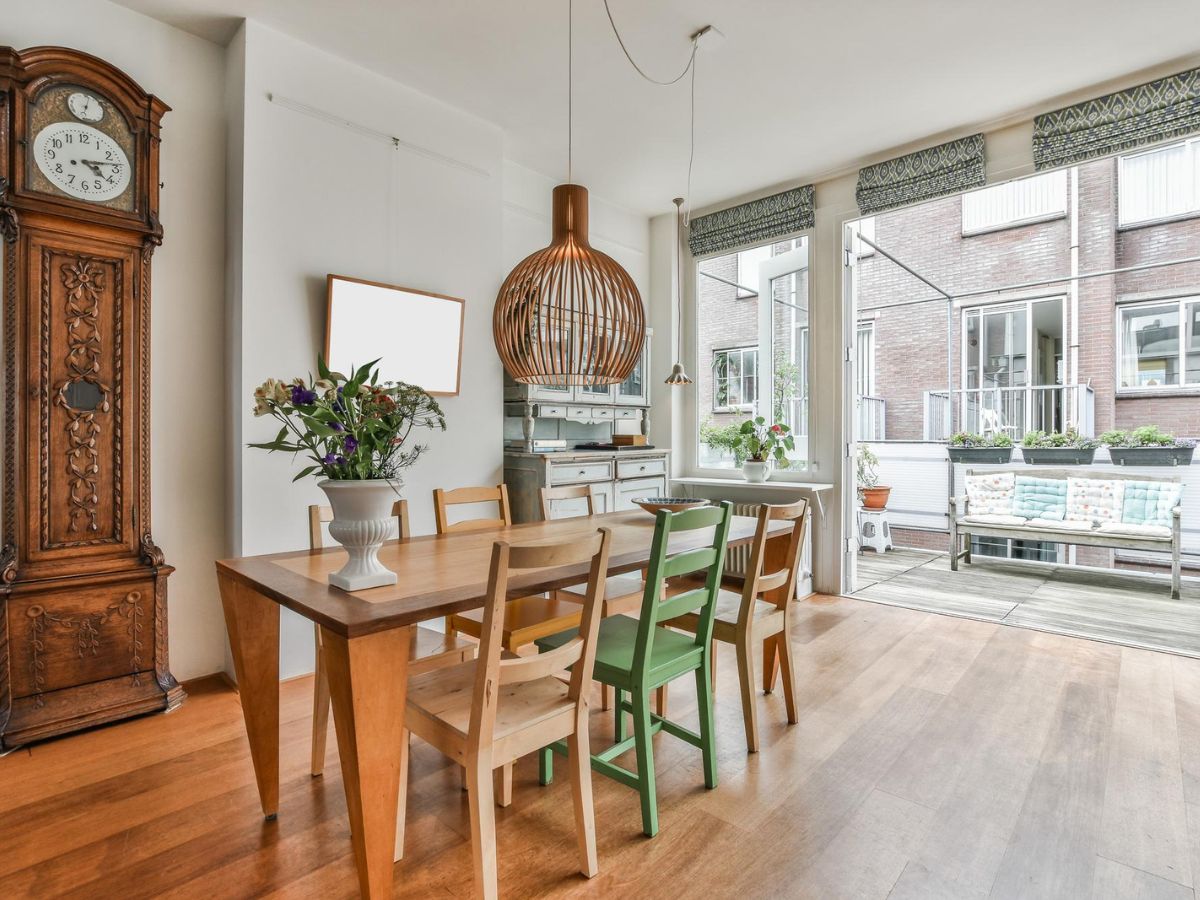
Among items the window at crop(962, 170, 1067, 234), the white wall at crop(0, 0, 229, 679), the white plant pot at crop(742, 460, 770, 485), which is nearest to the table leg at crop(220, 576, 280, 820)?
the white wall at crop(0, 0, 229, 679)

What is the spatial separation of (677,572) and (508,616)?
73 cm

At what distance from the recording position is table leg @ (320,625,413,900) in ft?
4.49

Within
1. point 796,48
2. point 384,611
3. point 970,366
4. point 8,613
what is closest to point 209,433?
point 8,613

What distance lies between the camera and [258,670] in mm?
1846

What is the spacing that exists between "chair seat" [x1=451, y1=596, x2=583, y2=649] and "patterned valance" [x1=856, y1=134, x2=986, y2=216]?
3.49m

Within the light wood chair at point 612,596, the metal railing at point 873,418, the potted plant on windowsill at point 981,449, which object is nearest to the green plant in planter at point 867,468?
the metal railing at point 873,418

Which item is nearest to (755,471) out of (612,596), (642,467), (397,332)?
(642,467)

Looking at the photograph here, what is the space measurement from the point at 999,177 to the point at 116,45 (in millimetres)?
4654

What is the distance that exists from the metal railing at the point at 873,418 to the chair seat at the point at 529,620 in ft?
20.4

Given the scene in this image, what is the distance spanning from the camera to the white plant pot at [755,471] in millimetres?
4648

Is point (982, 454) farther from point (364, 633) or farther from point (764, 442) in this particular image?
point (364, 633)

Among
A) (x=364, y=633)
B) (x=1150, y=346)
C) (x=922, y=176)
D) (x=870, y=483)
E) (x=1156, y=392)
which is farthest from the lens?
(x=870, y=483)

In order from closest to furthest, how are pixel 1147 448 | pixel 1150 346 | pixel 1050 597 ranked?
pixel 1050 597 < pixel 1147 448 < pixel 1150 346

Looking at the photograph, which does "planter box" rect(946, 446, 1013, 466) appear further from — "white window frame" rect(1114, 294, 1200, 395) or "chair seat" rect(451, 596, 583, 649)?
"chair seat" rect(451, 596, 583, 649)
